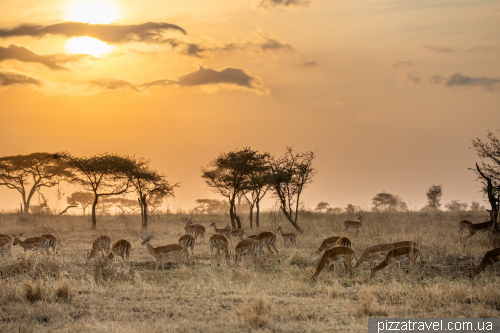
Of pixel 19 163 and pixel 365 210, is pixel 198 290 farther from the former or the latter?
pixel 19 163

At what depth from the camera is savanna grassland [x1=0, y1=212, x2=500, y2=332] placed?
7230 mm

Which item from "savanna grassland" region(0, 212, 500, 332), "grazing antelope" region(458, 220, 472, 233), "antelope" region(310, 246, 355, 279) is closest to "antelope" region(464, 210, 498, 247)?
"grazing antelope" region(458, 220, 472, 233)

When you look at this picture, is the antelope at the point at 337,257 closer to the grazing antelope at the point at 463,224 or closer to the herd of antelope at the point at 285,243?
the herd of antelope at the point at 285,243

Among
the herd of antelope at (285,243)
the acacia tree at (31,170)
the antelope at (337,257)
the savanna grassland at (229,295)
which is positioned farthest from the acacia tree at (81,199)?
the antelope at (337,257)

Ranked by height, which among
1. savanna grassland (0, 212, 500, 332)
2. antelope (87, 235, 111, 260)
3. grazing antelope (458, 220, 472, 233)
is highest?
grazing antelope (458, 220, 472, 233)

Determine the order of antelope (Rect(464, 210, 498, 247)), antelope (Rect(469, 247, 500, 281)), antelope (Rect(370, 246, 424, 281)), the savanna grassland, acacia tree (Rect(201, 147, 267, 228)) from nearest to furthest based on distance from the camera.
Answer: the savanna grassland < antelope (Rect(469, 247, 500, 281)) < antelope (Rect(370, 246, 424, 281)) < antelope (Rect(464, 210, 498, 247)) < acacia tree (Rect(201, 147, 267, 228))

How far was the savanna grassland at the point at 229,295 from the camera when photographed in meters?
7.23

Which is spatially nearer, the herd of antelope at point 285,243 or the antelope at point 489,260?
the antelope at point 489,260

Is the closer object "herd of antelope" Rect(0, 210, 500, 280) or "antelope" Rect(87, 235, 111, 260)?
"herd of antelope" Rect(0, 210, 500, 280)

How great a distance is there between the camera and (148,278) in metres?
11.2

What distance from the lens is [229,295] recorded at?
9031 millimetres

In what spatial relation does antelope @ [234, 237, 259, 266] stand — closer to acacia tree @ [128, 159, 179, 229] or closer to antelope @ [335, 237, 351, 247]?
antelope @ [335, 237, 351, 247]

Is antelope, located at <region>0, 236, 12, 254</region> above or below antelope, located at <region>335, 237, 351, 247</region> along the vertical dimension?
below

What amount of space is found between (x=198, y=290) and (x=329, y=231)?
12117mm
